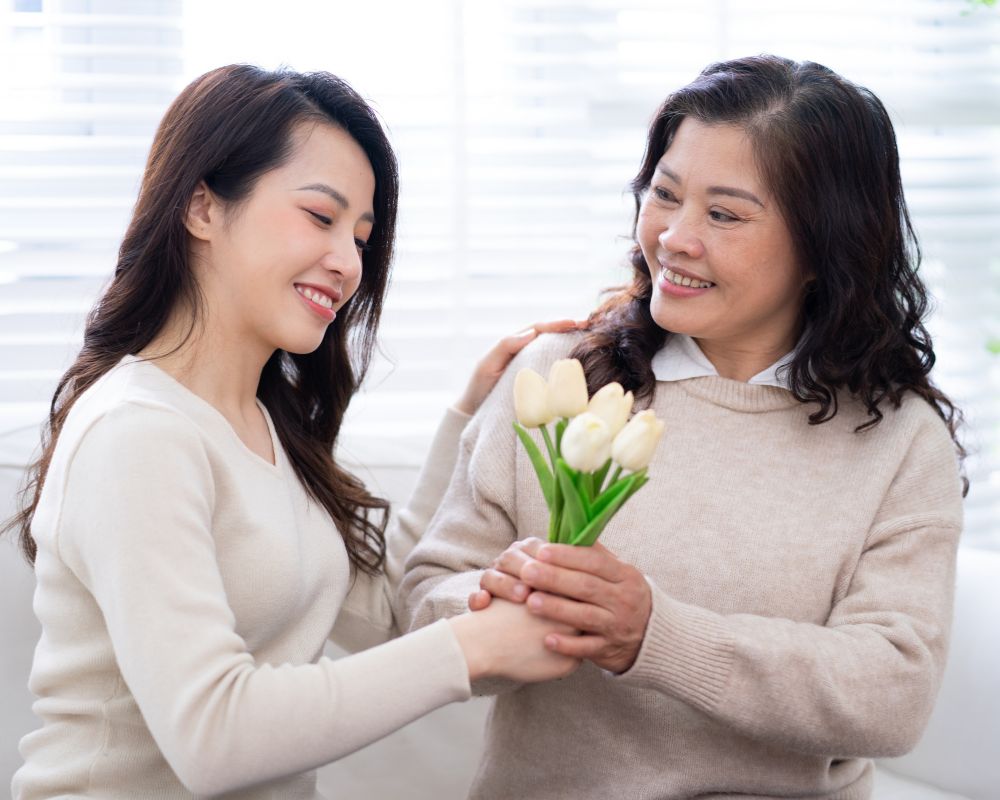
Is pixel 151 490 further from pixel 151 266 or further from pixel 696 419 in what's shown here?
pixel 696 419

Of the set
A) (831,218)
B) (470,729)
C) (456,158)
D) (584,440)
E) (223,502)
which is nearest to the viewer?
(584,440)

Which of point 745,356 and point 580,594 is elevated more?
point 745,356

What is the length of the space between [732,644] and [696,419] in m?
0.40

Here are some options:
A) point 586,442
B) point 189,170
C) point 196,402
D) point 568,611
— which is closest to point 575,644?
point 568,611

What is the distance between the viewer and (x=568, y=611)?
123cm

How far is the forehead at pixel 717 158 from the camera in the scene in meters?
1.50

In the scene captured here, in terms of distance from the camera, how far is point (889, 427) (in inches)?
61.8

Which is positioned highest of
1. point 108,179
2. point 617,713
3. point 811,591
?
point 108,179

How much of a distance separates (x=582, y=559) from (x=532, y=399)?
22cm

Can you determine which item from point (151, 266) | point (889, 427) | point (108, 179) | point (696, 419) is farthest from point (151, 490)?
point (108, 179)

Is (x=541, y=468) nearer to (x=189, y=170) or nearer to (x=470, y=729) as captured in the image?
(x=189, y=170)

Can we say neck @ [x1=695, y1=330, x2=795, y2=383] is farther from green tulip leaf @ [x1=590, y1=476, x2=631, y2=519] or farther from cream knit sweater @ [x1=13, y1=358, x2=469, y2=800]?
cream knit sweater @ [x1=13, y1=358, x2=469, y2=800]

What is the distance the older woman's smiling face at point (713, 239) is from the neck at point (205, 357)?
1.96 feet

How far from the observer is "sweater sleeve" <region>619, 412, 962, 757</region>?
4.33 feet
